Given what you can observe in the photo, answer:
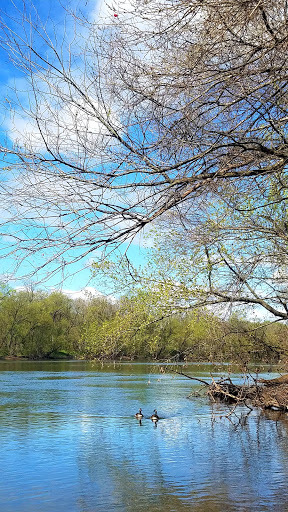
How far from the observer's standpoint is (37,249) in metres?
4.98

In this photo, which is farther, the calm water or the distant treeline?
the distant treeline

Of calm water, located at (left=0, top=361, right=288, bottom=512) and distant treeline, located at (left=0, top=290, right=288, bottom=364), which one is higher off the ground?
distant treeline, located at (left=0, top=290, right=288, bottom=364)

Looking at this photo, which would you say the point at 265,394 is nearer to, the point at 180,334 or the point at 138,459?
the point at 180,334

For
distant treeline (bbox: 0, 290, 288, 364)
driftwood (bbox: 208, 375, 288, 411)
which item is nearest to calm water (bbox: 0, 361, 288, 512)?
driftwood (bbox: 208, 375, 288, 411)

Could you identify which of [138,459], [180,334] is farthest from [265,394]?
[138,459]

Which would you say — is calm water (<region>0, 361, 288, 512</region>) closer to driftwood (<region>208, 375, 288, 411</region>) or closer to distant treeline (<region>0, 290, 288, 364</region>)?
driftwood (<region>208, 375, 288, 411</region>)

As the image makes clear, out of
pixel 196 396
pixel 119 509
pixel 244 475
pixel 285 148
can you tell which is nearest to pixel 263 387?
pixel 196 396

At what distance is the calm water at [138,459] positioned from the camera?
9820mm

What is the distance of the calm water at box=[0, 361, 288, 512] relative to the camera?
32.2 feet

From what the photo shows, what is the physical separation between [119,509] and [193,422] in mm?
9685

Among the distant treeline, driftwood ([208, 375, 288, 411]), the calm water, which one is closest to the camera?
the calm water

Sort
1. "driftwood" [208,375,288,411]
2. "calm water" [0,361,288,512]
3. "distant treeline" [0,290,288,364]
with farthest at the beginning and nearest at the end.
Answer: "driftwood" [208,375,288,411] → "distant treeline" [0,290,288,364] → "calm water" [0,361,288,512]

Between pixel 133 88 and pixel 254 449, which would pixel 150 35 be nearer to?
pixel 133 88

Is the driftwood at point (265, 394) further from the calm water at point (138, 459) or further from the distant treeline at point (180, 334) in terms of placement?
the distant treeline at point (180, 334)
